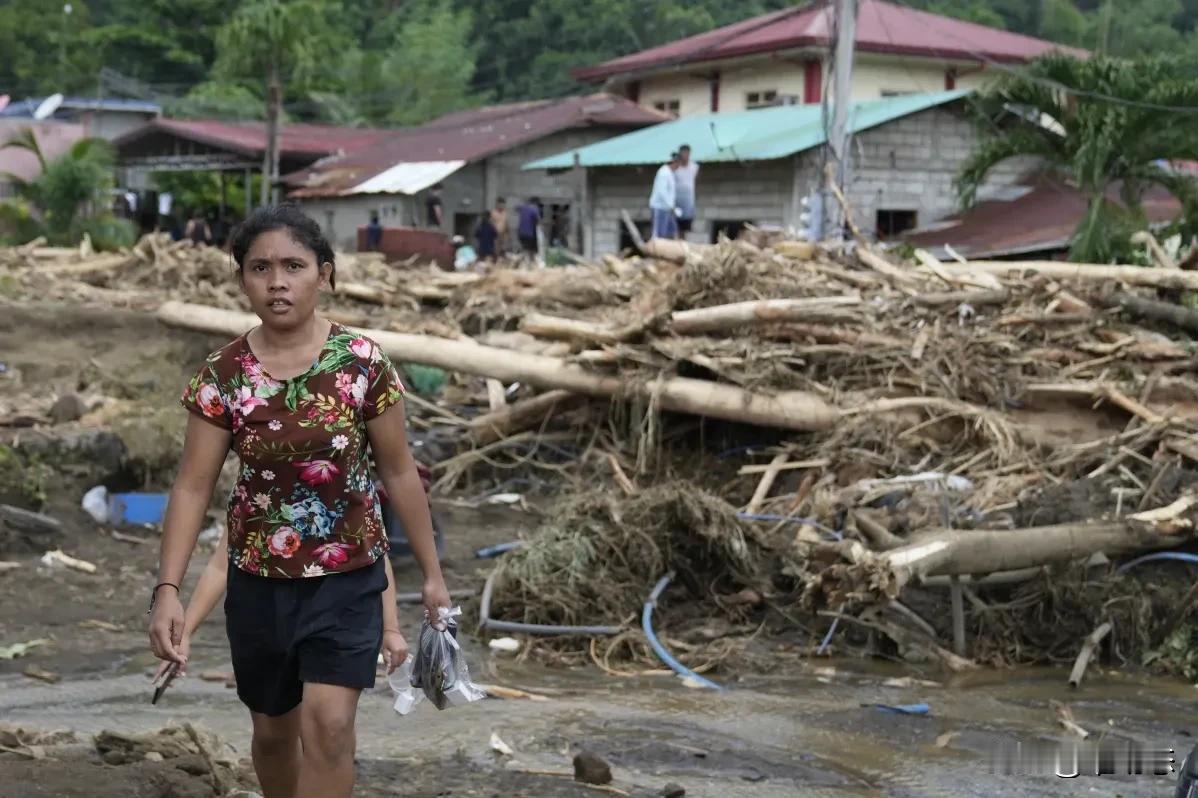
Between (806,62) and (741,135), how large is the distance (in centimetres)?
734

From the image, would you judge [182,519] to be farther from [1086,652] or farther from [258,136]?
[258,136]

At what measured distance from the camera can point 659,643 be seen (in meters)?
7.71

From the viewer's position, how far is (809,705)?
273 inches

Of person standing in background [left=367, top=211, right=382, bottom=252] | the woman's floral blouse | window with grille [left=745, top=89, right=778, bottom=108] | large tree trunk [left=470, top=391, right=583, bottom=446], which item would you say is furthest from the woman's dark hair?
window with grille [left=745, top=89, right=778, bottom=108]

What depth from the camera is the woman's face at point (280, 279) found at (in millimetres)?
3574

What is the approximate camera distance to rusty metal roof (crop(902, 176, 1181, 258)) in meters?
19.1

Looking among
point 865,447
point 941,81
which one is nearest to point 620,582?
point 865,447

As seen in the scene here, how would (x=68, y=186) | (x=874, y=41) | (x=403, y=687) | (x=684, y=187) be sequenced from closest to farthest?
1. (x=403, y=687)
2. (x=684, y=187)
3. (x=68, y=186)
4. (x=874, y=41)

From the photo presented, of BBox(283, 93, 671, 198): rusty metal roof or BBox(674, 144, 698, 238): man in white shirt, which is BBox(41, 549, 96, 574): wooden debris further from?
BBox(283, 93, 671, 198): rusty metal roof

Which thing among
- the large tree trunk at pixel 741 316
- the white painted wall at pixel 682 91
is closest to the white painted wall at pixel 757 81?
the white painted wall at pixel 682 91

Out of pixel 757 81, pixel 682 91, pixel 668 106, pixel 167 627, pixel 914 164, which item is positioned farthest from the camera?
pixel 668 106

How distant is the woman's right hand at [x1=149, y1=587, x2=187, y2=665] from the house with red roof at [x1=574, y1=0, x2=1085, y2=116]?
28.6 meters

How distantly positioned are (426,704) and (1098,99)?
38.1ft

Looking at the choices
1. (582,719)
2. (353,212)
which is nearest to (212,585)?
(582,719)
